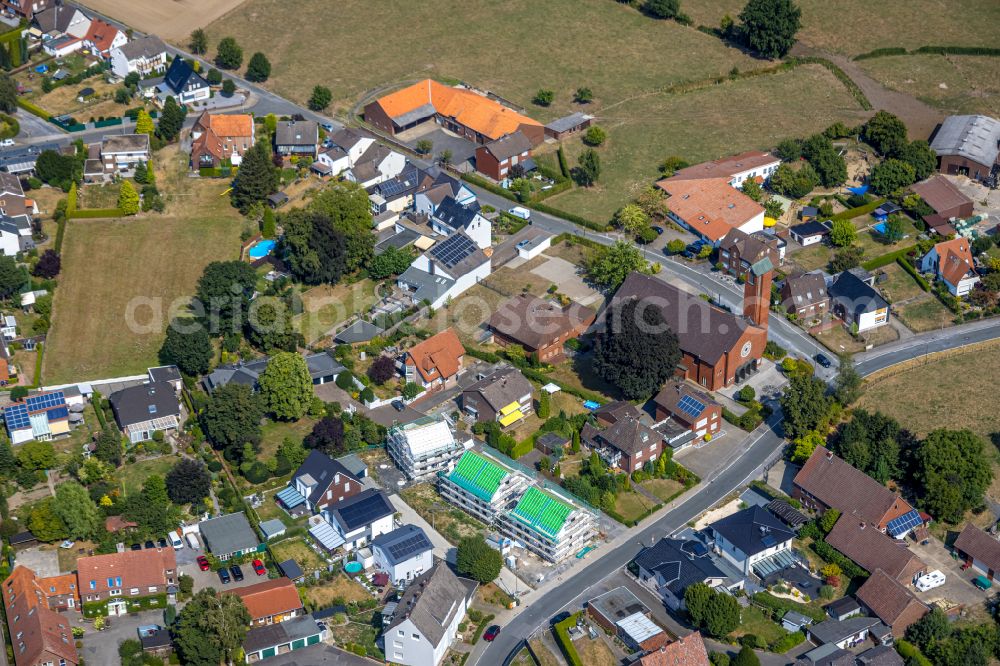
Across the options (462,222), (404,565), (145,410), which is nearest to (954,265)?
(462,222)

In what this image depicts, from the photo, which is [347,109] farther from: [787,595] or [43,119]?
[787,595]

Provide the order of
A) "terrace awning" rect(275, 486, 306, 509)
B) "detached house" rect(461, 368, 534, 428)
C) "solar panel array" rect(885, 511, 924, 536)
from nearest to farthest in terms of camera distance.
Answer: "solar panel array" rect(885, 511, 924, 536)
"terrace awning" rect(275, 486, 306, 509)
"detached house" rect(461, 368, 534, 428)

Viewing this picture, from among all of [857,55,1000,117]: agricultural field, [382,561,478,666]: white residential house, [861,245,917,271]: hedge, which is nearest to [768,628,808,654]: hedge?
[382,561,478,666]: white residential house

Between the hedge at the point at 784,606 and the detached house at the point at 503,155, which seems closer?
the hedge at the point at 784,606

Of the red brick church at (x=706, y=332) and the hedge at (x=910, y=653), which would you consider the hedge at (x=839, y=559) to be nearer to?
the hedge at (x=910, y=653)

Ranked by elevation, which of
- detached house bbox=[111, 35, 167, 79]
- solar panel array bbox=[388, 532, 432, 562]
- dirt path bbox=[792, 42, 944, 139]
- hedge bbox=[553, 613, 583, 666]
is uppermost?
detached house bbox=[111, 35, 167, 79]

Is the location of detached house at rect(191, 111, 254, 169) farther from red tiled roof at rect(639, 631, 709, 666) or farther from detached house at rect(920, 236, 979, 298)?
red tiled roof at rect(639, 631, 709, 666)

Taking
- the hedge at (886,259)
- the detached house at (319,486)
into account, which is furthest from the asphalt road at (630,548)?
the hedge at (886,259)
